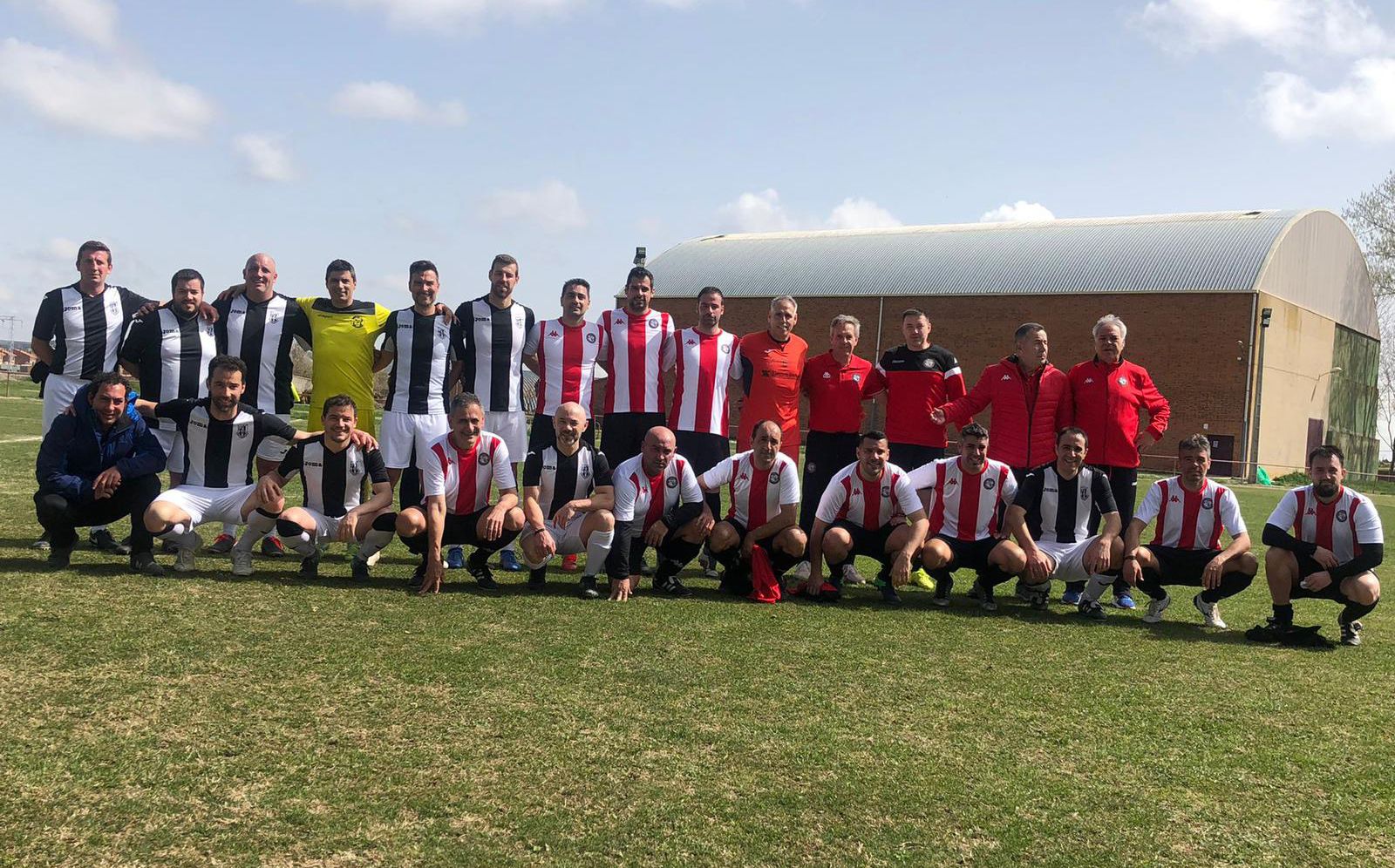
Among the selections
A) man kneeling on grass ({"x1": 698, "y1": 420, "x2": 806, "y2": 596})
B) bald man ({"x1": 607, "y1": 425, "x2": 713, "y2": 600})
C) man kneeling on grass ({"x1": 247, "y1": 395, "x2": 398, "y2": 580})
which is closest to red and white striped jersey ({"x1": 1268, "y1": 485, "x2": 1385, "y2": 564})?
man kneeling on grass ({"x1": 698, "y1": 420, "x2": 806, "y2": 596})

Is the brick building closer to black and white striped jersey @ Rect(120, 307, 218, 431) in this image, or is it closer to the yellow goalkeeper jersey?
the yellow goalkeeper jersey

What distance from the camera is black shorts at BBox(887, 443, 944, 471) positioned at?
6.86m

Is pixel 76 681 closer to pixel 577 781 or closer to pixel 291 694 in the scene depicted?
pixel 291 694

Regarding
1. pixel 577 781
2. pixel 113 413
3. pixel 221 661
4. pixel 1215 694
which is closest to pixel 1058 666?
pixel 1215 694

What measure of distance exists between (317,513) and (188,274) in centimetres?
191

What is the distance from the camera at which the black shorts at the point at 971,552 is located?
19.7ft

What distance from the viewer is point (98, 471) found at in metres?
5.72

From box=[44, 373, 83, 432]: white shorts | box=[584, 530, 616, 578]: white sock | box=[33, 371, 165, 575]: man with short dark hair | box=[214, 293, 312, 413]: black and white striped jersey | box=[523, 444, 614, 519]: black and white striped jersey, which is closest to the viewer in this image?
box=[33, 371, 165, 575]: man with short dark hair

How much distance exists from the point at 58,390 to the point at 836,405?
16.4 feet

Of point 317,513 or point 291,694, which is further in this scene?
point 317,513

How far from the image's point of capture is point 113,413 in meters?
5.63

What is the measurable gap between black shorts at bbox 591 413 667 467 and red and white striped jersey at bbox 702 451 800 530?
85cm

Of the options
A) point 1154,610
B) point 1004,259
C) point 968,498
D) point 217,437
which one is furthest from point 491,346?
point 1004,259

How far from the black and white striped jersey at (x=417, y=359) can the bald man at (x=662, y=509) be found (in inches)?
57.6
